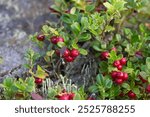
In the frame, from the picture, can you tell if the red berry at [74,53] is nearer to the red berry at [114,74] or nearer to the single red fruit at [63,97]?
the red berry at [114,74]

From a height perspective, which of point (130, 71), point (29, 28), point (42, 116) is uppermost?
point (29, 28)

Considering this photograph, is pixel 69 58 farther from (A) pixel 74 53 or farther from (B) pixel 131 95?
(B) pixel 131 95

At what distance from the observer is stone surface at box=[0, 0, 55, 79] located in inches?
119

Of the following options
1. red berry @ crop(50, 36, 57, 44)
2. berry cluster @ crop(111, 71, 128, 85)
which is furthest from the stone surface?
berry cluster @ crop(111, 71, 128, 85)

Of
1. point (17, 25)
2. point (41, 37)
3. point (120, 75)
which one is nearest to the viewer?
point (120, 75)

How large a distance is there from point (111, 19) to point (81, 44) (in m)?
0.31

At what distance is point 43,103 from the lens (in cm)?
235

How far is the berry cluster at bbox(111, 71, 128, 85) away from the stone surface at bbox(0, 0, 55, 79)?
0.63 m

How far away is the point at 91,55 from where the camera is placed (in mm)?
2922

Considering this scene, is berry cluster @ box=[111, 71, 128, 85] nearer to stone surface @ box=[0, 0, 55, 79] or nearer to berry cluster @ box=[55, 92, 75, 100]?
berry cluster @ box=[55, 92, 75, 100]

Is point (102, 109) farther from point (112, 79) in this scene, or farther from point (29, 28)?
point (29, 28)

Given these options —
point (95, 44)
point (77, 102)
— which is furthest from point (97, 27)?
point (77, 102)

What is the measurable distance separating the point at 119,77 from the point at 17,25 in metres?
1.02

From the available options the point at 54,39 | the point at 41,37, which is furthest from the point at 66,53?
the point at 41,37
